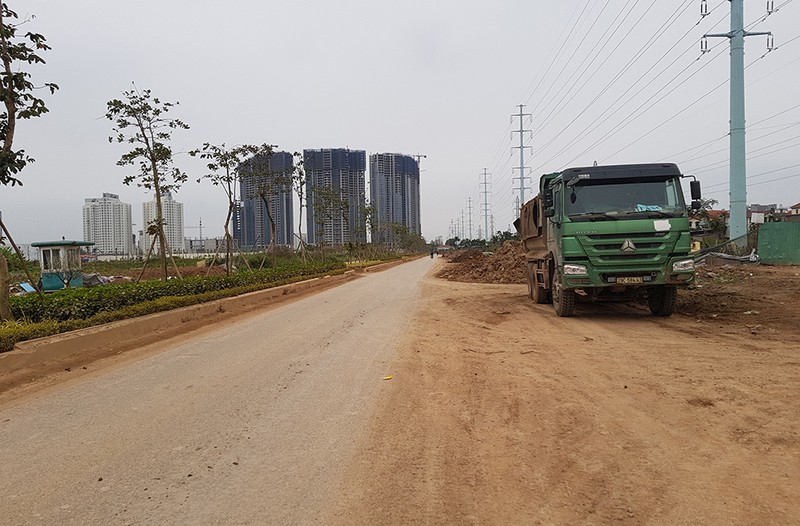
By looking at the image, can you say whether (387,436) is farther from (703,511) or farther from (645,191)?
(645,191)

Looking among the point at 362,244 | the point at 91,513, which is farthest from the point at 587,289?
the point at 362,244

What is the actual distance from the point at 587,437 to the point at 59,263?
2102 cm

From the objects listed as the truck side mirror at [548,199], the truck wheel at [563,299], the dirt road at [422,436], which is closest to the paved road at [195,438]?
the dirt road at [422,436]

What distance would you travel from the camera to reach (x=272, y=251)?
25.9 m

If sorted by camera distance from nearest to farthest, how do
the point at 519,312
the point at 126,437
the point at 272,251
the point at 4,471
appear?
1. the point at 4,471
2. the point at 126,437
3. the point at 519,312
4. the point at 272,251

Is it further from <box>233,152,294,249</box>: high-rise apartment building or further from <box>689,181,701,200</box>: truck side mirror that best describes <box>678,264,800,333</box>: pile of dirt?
<box>233,152,294,249</box>: high-rise apartment building

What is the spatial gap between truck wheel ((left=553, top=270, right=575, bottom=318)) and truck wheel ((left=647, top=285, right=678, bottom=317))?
1.55 metres

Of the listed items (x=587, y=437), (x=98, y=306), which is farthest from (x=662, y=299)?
(x=98, y=306)

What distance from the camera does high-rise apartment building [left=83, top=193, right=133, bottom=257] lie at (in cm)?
5750

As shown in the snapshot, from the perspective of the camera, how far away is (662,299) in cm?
991

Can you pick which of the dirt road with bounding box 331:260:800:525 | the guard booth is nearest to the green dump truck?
the dirt road with bounding box 331:260:800:525

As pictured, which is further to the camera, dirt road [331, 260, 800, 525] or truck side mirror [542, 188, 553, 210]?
truck side mirror [542, 188, 553, 210]

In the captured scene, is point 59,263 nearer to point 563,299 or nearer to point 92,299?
point 92,299

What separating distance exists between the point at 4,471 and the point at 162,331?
6.19m
